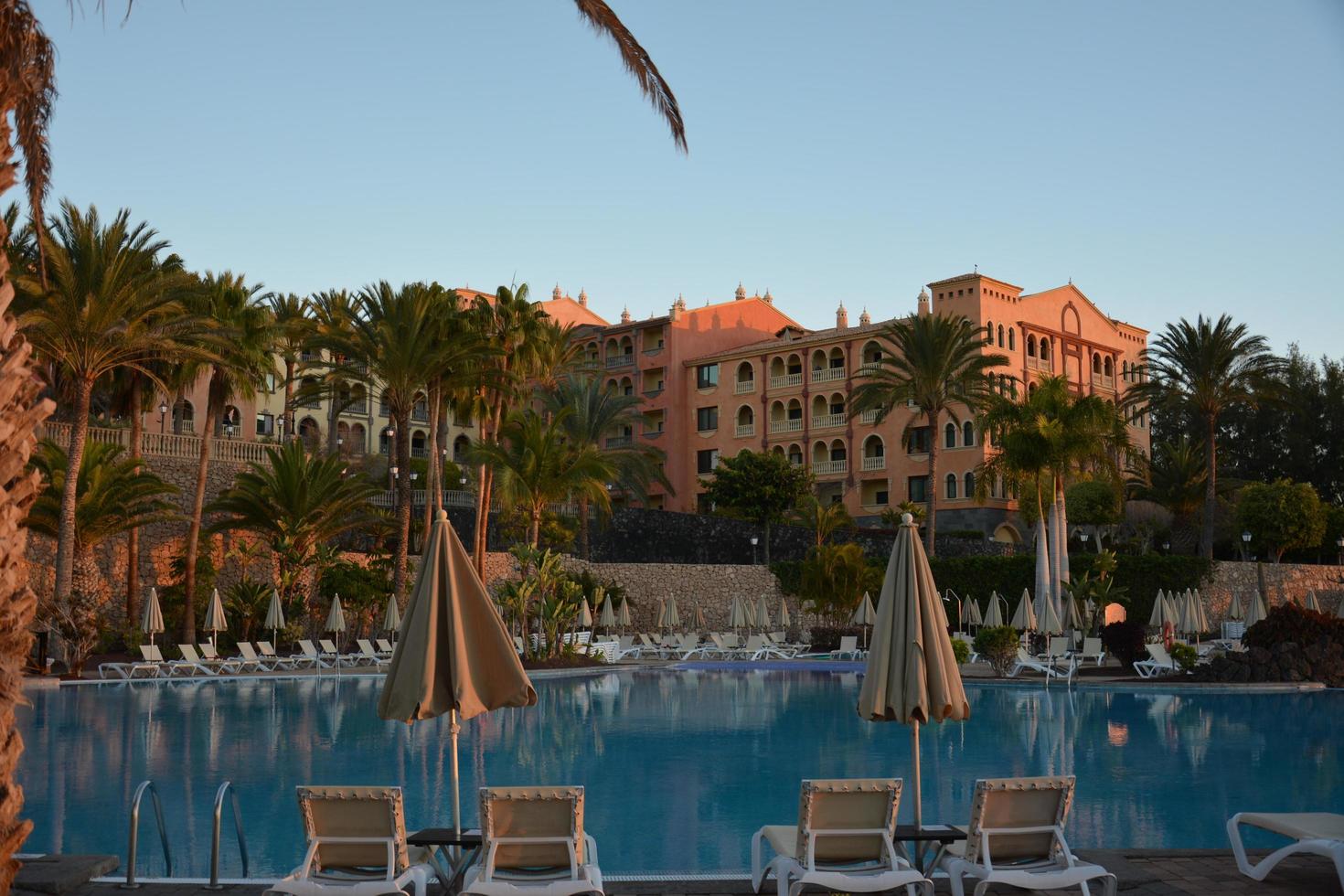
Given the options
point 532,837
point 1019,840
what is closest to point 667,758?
point 1019,840

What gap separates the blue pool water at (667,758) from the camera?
365 inches

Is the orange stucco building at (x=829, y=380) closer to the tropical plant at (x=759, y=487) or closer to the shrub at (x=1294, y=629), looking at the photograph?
the tropical plant at (x=759, y=487)

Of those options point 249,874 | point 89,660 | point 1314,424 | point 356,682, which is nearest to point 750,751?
point 249,874

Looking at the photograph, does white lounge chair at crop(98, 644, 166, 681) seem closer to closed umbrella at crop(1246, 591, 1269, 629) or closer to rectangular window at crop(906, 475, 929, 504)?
closed umbrella at crop(1246, 591, 1269, 629)

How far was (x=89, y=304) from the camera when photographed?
77.7ft

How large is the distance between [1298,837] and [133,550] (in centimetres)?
2716

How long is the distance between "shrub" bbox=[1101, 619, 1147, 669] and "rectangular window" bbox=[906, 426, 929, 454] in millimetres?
24506

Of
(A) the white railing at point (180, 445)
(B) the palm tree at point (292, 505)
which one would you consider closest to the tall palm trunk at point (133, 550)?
(A) the white railing at point (180, 445)

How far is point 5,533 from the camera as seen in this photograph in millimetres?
4656

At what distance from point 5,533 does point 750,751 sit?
33.7 feet

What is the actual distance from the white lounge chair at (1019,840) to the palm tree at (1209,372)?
111 ft

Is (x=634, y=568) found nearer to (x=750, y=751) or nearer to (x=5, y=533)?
(x=750, y=751)

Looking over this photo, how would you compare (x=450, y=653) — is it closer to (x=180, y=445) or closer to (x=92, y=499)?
(x=92, y=499)

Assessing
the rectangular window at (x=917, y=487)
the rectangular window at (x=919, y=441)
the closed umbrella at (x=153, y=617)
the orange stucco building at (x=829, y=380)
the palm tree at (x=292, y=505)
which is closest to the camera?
the closed umbrella at (x=153, y=617)
